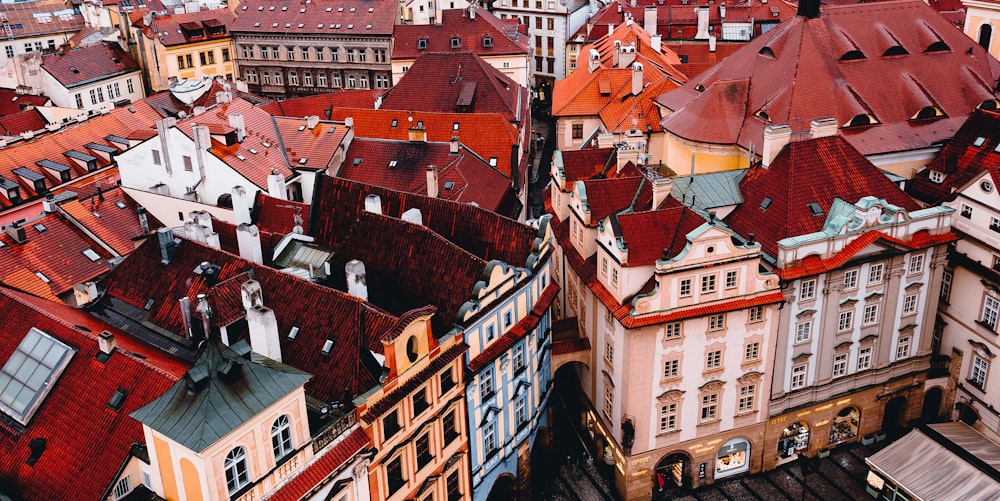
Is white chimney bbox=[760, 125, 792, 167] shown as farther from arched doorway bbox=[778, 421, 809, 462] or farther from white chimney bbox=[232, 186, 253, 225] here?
white chimney bbox=[232, 186, 253, 225]

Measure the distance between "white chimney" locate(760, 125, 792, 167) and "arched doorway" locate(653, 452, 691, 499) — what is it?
66.1ft

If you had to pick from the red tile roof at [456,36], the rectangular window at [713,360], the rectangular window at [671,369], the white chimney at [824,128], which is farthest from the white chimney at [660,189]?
the red tile roof at [456,36]

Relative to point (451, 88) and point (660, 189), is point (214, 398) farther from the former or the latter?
point (451, 88)

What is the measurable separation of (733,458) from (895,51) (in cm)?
3551

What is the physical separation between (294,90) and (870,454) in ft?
312

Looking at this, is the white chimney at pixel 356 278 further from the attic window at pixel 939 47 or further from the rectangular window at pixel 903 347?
the attic window at pixel 939 47

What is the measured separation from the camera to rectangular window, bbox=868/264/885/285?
56344 millimetres

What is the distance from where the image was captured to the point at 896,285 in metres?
57.6

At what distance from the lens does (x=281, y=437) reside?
35.8 m

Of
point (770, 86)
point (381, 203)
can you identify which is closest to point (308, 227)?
point (381, 203)

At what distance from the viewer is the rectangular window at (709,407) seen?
55.6 meters

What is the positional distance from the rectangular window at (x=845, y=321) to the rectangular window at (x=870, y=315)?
0.92m

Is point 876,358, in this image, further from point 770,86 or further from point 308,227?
point 308,227

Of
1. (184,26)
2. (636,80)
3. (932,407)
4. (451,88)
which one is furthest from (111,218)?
(184,26)
